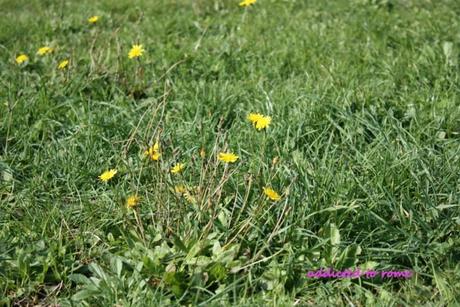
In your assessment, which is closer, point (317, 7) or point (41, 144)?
point (41, 144)

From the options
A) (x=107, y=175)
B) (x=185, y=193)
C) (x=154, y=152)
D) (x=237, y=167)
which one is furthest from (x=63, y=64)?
(x=237, y=167)

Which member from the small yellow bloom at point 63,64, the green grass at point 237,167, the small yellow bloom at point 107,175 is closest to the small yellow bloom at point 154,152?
the green grass at point 237,167

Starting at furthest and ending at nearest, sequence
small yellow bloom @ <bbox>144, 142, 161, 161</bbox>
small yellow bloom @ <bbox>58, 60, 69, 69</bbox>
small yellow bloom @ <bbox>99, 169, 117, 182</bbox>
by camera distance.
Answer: small yellow bloom @ <bbox>58, 60, 69, 69</bbox> → small yellow bloom @ <bbox>99, 169, 117, 182</bbox> → small yellow bloom @ <bbox>144, 142, 161, 161</bbox>

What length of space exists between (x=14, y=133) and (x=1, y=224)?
76 centimetres

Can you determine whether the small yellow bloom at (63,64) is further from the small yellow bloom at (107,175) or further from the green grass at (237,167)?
the small yellow bloom at (107,175)

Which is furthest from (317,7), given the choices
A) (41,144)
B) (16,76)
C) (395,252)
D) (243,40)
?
(395,252)

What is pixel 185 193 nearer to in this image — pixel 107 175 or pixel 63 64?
pixel 107 175

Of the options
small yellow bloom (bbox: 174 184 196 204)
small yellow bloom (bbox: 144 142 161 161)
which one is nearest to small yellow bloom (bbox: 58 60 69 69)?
small yellow bloom (bbox: 144 142 161 161)

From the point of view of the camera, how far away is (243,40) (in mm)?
4238

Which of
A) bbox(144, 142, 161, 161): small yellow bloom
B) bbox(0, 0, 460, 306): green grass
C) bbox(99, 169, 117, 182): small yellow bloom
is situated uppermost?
bbox(144, 142, 161, 161): small yellow bloom

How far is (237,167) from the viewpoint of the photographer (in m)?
2.31

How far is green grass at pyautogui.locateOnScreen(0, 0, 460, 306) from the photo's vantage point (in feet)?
7.13

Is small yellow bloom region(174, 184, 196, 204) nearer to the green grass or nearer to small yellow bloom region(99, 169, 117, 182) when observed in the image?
the green grass

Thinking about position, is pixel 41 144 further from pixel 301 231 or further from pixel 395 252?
pixel 395 252
